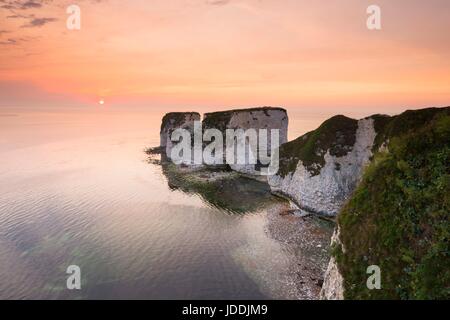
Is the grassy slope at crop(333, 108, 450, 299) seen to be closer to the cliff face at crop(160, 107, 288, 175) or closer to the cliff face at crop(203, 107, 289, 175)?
the cliff face at crop(160, 107, 288, 175)

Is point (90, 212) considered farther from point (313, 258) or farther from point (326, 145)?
point (326, 145)

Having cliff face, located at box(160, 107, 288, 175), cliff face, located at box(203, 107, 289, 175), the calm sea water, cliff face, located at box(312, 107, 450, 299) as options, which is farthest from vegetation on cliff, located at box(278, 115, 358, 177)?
cliff face, located at box(203, 107, 289, 175)

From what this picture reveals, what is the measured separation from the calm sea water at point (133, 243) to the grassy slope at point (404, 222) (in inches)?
402

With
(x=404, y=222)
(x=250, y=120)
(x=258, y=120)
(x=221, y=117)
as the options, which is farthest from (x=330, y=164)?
(x=221, y=117)

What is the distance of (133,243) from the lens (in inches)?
1323

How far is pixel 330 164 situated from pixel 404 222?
26.6m

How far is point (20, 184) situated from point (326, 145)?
5699 cm

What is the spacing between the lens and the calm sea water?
25.5m

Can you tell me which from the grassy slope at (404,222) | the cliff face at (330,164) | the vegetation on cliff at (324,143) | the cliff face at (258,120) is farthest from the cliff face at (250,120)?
the grassy slope at (404,222)

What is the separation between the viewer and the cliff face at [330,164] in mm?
40156

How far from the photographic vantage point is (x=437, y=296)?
12945mm

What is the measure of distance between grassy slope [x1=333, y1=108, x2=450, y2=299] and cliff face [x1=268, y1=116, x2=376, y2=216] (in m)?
22.4

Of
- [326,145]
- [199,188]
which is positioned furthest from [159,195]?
[326,145]

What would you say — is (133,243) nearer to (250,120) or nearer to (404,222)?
(404,222)
